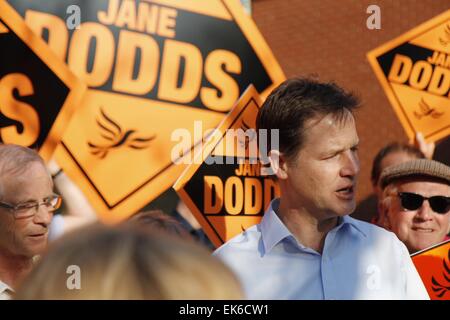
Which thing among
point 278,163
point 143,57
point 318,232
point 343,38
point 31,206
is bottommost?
point 318,232

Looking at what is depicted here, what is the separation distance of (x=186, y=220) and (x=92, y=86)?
55 centimetres

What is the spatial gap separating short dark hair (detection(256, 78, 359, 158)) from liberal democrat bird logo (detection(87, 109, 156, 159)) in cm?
46

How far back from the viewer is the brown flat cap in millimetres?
2508

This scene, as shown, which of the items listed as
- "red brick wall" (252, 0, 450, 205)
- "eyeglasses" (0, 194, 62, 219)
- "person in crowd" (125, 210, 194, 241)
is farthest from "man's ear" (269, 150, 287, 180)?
"eyeglasses" (0, 194, 62, 219)

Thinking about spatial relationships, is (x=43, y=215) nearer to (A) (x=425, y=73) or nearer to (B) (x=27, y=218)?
(B) (x=27, y=218)

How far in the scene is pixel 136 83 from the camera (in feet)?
6.48

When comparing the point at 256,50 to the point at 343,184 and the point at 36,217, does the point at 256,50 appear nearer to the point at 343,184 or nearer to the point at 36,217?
the point at 343,184

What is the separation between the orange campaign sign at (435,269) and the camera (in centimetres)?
242

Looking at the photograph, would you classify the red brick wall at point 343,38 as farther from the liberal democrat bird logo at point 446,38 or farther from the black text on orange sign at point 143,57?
the black text on orange sign at point 143,57

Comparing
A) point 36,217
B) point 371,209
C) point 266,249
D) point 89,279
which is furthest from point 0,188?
point 371,209

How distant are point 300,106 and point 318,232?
38 centimetres

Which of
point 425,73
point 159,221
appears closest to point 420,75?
point 425,73

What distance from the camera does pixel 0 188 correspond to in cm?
187

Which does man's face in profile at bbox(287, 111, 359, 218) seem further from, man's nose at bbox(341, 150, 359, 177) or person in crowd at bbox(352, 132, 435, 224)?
person in crowd at bbox(352, 132, 435, 224)
